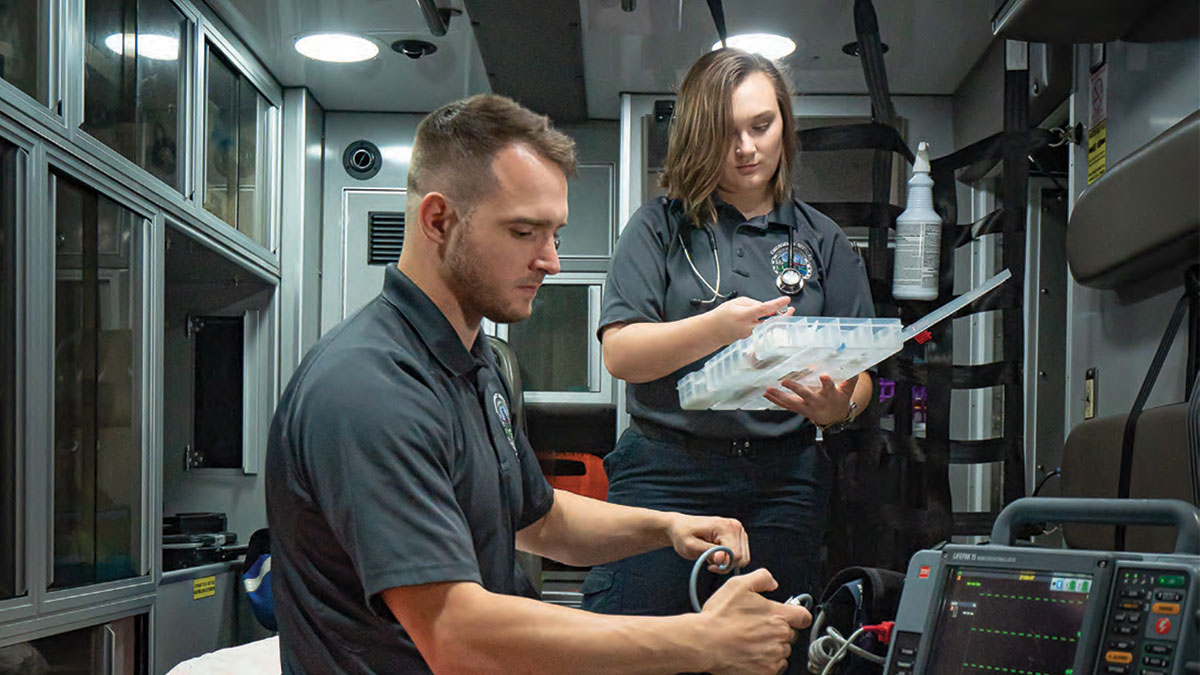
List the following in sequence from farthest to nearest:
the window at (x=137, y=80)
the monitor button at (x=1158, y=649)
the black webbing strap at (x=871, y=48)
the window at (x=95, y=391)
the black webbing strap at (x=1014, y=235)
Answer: the window at (x=137, y=80) → the window at (x=95, y=391) → the black webbing strap at (x=871, y=48) → the black webbing strap at (x=1014, y=235) → the monitor button at (x=1158, y=649)

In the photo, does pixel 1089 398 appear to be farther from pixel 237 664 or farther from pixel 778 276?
pixel 237 664

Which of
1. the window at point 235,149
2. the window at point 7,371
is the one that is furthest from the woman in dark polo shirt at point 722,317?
the window at point 235,149

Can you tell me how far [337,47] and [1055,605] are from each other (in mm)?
3530

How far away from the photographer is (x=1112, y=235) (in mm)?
1733

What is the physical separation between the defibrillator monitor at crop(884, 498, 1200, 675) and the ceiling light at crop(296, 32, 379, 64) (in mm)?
3265

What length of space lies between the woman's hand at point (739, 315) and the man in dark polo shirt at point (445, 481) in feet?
0.94

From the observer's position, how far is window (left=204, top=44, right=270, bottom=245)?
12.6ft

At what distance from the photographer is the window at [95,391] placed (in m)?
2.76

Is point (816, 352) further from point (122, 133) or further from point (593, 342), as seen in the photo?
point (593, 342)

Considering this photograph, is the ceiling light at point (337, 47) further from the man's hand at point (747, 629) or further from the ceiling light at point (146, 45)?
the man's hand at point (747, 629)

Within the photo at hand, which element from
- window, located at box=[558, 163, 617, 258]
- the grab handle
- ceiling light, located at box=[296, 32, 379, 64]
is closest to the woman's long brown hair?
the grab handle

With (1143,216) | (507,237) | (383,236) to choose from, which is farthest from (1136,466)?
(383,236)

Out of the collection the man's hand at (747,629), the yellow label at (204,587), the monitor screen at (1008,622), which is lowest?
the yellow label at (204,587)

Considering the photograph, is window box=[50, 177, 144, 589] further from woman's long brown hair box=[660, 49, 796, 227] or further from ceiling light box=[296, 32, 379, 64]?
woman's long brown hair box=[660, 49, 796, 227]
